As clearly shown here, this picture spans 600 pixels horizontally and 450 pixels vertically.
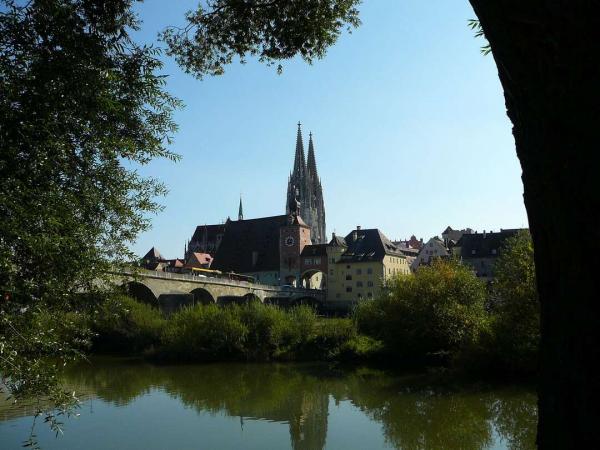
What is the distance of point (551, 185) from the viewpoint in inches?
89.6

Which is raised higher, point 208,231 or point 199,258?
point 208,231

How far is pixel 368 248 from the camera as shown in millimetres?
73312

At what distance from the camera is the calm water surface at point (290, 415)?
43.4 ft

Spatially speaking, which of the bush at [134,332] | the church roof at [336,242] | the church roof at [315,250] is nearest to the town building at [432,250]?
the church roof at [336,242]

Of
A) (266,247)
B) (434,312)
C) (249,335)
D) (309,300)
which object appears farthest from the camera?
(266,247)

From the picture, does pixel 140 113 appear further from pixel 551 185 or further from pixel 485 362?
pixel 485 362

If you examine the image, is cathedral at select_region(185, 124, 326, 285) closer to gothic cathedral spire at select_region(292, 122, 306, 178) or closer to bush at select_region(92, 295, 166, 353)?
gothic cathedral spire at select_region(292, 122, 306, 178)

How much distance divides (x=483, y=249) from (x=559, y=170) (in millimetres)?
67777

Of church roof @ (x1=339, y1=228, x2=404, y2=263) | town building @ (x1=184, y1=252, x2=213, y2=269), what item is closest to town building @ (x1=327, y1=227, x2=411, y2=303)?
church roof @ (x1=339, y1=228, x2=404, y2=263)

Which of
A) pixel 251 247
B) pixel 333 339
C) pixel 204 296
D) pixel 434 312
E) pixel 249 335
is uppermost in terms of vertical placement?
pixel 251 247

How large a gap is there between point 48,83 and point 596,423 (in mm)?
6192

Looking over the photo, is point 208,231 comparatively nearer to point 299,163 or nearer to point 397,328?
point 299,163

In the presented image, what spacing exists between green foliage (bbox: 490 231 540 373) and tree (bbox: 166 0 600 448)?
18.3 m

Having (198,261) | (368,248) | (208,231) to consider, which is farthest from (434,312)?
(208,231)
